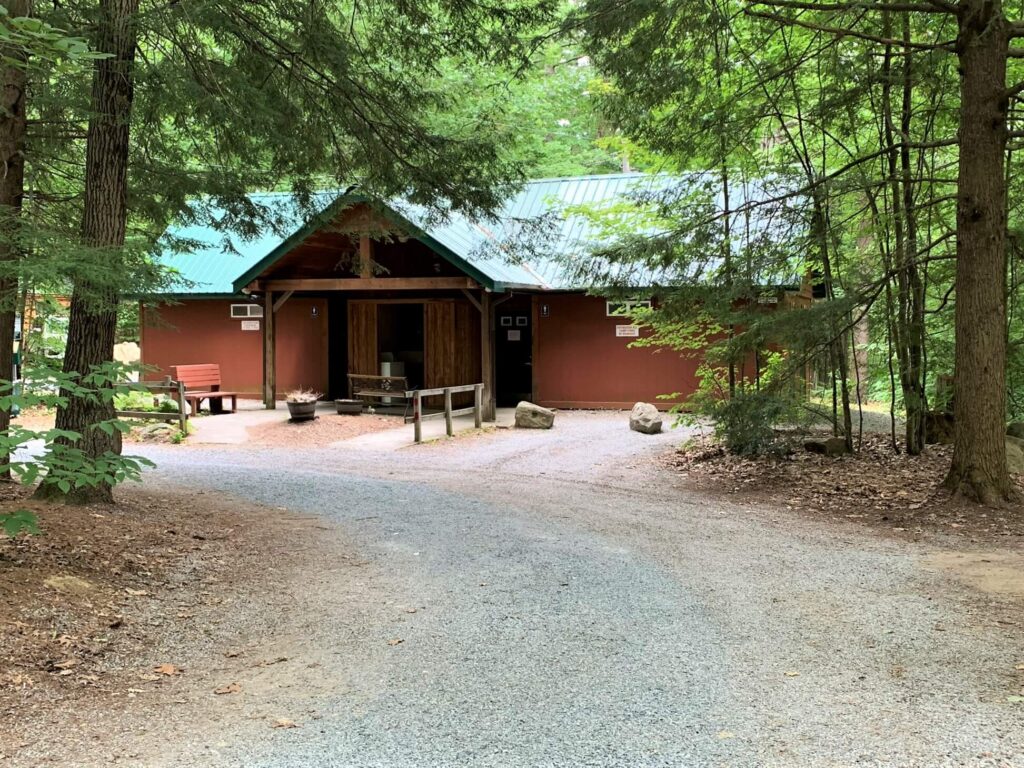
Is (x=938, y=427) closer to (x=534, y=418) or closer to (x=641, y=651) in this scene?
(x=534, y=418)

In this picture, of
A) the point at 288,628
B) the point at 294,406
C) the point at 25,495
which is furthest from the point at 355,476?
the point at 288,628

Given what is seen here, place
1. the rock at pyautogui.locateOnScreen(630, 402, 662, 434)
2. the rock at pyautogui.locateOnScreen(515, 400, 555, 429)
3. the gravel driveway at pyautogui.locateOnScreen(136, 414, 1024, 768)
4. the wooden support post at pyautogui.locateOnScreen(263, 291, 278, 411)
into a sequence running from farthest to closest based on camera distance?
the wooden support post at pyautogui.locateOnScreen(263, 291, 278, 411) → the rock at pyautogui.locateOnScreen(515, 400, 555, 429) → the rock at pyautogui.locateOnScreen(630, 402, 662, 434) → the gravel driveway at pyautogui.locateOnScreen(136, 414, 1024, 768)

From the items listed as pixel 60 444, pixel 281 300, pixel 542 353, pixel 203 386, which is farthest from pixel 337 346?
pixel 60 444

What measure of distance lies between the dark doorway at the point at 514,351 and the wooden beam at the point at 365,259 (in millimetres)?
3490

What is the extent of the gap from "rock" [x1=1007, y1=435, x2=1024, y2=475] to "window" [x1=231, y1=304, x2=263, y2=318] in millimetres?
15172

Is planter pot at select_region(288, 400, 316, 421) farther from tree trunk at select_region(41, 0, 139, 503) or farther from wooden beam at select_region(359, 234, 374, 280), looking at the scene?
tree trunk at select_region(41, 0, 139, 503)

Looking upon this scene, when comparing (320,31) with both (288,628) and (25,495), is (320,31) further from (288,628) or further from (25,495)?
(288,628)

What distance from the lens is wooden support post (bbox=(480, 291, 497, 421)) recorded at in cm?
1574

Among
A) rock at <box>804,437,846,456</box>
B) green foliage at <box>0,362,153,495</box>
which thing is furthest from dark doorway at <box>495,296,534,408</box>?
green foliage at <box>0,362,153,495</box>

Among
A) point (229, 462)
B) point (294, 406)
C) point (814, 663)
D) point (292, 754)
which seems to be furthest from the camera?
point (294, 406)

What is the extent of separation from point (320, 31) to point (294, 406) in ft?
28.2

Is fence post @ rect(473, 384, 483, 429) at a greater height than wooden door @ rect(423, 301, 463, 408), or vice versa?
wooden door @ rect(423, 301, 463, 408)

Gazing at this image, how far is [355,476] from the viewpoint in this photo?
10641 mm

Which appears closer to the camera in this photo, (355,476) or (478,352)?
(355,476)
